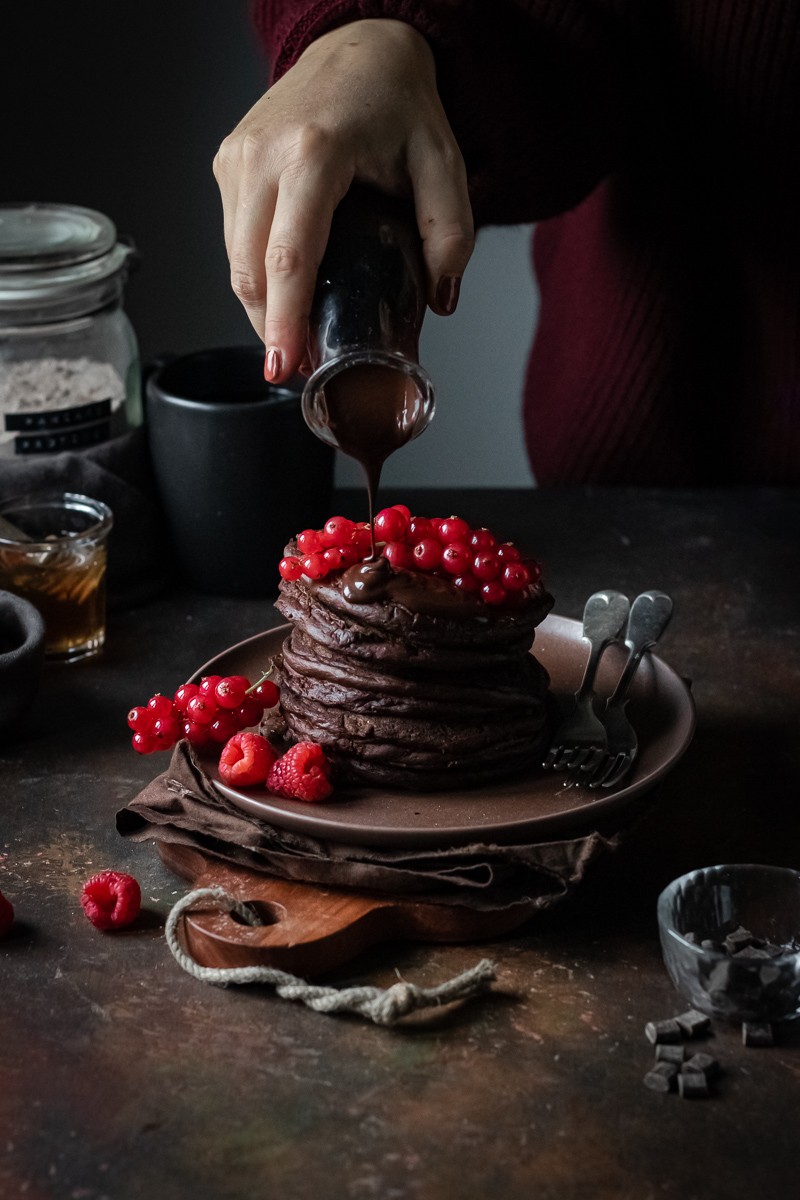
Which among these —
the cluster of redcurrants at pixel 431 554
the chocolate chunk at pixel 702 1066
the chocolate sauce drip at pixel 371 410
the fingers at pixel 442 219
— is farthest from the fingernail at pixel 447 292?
the chocolate chunk at pixel 702 1066

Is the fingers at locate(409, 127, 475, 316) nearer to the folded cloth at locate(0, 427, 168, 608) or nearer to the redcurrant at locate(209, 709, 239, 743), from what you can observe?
the redcurrant at locate(209, 709, 239, 743)

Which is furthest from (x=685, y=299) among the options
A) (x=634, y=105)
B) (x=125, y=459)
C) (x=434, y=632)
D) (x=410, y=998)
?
(x=410, y=998)

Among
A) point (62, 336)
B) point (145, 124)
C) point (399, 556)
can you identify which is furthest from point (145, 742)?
point (145, 124)

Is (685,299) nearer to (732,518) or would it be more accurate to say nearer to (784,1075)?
(732,518)

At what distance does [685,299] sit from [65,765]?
152 centimetres

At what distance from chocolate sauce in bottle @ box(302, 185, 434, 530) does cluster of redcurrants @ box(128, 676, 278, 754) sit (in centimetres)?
32

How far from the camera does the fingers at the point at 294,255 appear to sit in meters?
1.49

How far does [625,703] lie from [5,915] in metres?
0.77

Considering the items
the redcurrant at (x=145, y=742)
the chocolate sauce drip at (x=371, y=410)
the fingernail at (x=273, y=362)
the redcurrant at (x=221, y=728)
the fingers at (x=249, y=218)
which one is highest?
the fingers at (x=249, y=218)

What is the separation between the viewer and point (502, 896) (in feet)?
4.87

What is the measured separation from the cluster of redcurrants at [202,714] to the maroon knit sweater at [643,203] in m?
0.93

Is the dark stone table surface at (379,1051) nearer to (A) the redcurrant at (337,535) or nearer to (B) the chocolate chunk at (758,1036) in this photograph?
(B) the chocolate chunk at (758,1036)

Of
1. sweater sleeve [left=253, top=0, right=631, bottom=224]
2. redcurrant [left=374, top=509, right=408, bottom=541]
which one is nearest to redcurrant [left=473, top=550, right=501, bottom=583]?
redcurrant [left=374, top=509, right=408, bottom=541]

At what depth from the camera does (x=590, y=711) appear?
5.60 ft
